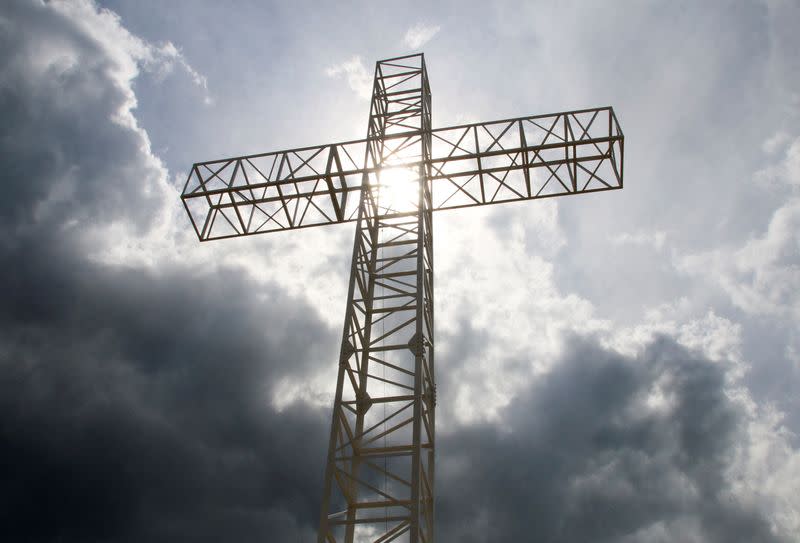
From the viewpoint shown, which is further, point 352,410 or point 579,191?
point 579,191

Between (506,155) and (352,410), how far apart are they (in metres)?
10.4

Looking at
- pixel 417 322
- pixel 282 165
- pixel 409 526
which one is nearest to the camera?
pixel 409 526

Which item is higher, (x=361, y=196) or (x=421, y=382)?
(x=361, y=196)

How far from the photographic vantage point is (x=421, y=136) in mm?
23906

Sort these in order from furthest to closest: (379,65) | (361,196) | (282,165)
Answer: (379,65), (282,165), (361,196)

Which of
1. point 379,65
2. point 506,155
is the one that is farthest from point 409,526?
point 379,65

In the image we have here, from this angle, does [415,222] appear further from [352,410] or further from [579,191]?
[352,410]

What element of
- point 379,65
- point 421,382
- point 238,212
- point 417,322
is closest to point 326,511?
point 421,382

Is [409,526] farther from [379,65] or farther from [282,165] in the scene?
[379,65]

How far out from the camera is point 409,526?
15508 mm

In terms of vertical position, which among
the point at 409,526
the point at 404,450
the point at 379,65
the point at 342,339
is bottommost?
the point at 409,526

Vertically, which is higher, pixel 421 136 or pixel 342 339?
pixel 421 136

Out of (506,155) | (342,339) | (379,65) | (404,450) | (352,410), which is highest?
(379,65)

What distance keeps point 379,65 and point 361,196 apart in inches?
287
